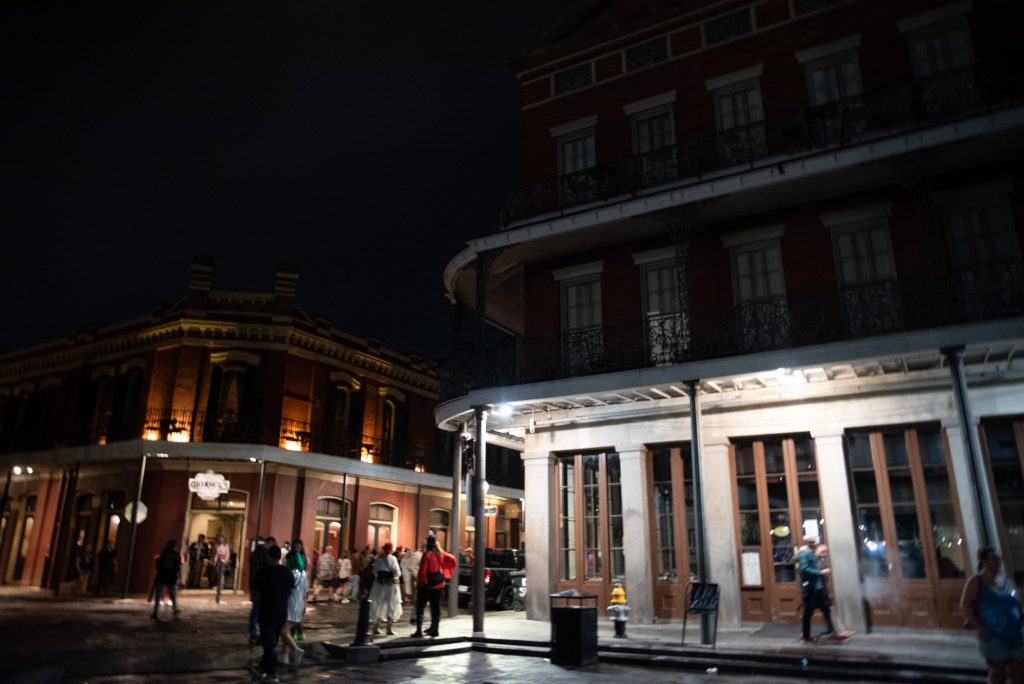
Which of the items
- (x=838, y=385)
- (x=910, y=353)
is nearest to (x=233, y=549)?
(x=838, y=385)

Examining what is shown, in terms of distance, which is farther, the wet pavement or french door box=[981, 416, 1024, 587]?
french door box=[981, 416, 1024, 587]

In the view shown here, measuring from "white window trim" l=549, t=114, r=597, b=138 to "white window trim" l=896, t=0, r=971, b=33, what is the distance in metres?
6.02

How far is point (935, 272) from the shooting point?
10.5 m

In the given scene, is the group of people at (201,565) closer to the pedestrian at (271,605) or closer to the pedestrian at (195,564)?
the pedestrian at (195,564)

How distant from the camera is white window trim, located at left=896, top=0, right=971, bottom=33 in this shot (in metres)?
12.3

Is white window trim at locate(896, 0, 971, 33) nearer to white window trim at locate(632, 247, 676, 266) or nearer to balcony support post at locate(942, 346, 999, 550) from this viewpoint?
white window trim at locate(632, 247, 676, 266)

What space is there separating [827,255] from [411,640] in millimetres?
9522

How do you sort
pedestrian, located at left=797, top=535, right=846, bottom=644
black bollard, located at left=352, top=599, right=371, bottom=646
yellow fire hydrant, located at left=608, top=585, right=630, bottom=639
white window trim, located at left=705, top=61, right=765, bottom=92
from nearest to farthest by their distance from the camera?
pedestrian, located at left=797, top=535, right=846, bottom=644 → black bollard, located at left=352, top=599, right=371, bottom=646 → yellow fire hydrant, located at left=608, top=585, right=630, bottom=639 → white window trim, located at left=705, top=61, right=765, bottom=92

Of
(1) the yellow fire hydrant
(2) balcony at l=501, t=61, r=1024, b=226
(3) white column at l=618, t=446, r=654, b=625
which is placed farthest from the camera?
(3) white column at l=618, t=446, r=654, b=625

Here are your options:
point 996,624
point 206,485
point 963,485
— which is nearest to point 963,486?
point 963,485

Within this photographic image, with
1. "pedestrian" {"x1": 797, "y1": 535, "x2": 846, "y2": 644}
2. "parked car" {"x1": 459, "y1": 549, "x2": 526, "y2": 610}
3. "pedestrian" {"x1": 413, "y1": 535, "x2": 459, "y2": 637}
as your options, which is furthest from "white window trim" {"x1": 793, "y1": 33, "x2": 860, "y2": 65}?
"parked car" {"x1": 459, "y1": 549, "x2": 526, "y2": 610}

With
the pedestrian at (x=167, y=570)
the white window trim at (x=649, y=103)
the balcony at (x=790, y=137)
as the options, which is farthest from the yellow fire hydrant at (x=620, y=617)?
the white window trim at (x=649, y=103)

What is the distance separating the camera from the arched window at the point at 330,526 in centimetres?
2309

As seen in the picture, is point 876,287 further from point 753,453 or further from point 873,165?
point 753,453
